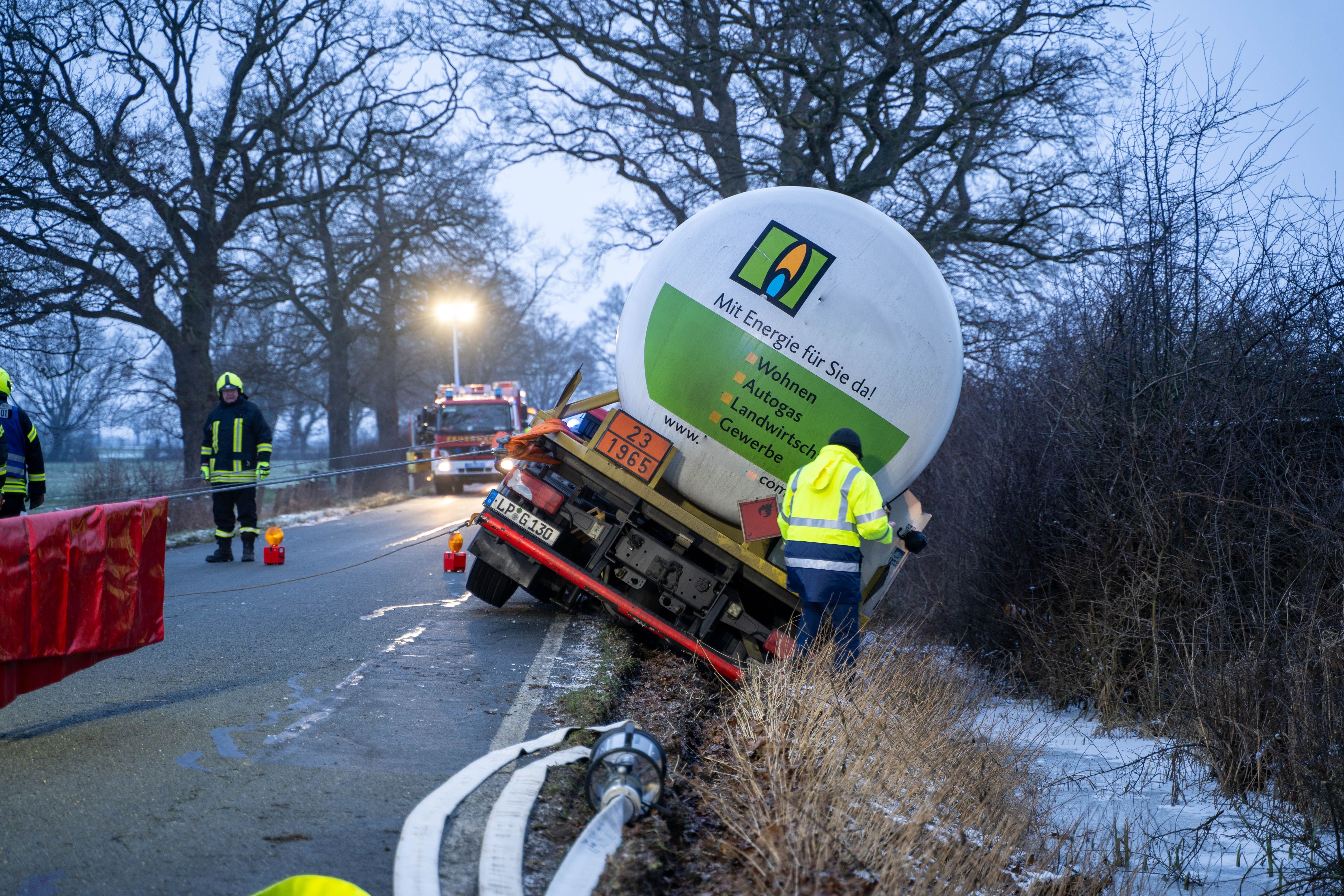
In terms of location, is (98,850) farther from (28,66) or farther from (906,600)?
(28,66)

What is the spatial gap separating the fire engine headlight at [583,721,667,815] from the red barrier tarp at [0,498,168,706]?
8.05 ft

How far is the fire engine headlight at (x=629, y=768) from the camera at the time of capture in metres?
3.47

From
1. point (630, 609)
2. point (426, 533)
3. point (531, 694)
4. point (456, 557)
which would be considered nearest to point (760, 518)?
point (630, 609)

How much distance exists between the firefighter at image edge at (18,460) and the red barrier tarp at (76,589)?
2622 mm

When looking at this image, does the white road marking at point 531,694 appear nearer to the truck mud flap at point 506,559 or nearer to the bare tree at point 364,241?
the truck mud flap at point 506,559

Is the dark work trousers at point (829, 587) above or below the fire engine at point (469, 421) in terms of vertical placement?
below

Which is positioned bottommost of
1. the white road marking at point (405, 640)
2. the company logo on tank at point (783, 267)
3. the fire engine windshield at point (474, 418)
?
the white road marking at point (405, 640)

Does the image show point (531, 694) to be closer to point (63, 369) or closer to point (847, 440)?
point (847, 440)

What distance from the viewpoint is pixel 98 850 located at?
3.13 metres

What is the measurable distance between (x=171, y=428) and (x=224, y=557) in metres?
32.9

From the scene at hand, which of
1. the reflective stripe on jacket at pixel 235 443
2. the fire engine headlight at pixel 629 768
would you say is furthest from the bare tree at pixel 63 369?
the fire engine headlight at pixel 629 768

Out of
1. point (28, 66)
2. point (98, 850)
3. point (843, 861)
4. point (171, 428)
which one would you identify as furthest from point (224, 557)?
point (171, 428)

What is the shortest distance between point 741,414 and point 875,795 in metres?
2.79

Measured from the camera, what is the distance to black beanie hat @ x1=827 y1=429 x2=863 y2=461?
563cm
